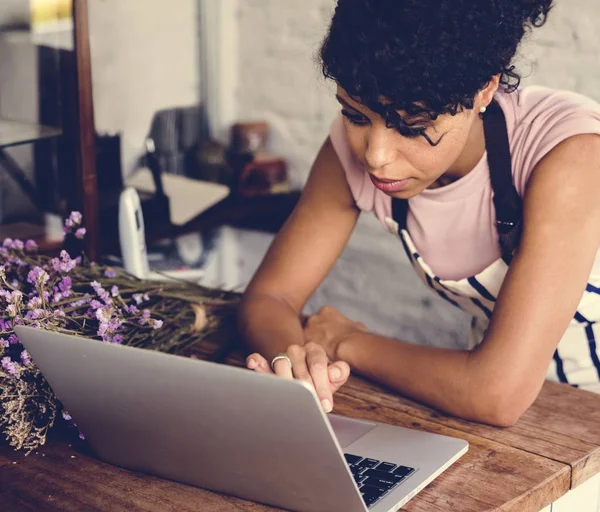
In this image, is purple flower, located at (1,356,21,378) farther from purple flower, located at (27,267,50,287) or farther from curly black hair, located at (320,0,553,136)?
curly black hair, located at (320,0,553,136)

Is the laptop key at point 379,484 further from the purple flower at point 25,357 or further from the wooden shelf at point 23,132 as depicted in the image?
the wooden shelf at point 23,132

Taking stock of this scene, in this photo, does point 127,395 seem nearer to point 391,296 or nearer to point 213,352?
point 213,352

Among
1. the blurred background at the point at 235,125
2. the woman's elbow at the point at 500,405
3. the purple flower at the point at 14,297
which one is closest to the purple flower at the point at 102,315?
the purple flower at the point at 14,297

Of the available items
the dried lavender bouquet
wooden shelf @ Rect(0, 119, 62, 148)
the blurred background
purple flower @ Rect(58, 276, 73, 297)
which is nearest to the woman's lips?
the dried lavender bouquet

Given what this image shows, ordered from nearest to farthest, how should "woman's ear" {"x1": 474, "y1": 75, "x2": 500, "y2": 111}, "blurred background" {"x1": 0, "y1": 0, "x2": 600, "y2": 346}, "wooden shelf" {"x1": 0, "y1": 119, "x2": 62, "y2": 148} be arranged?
"woman's ear" {"x1": 474, "y1": 75, "x2": 500, "y2": 111} < "wooden shelf" {"x1": 0, "y1": 119, "x2": 62, "y2": 148} < "blurred background" {"x1": 0, "y1": 0, "x2": 600, "y2": 346}

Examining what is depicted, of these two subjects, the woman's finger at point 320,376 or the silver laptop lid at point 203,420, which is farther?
the woman's finger at point 320,376

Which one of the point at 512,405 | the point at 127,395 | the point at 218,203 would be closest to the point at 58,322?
the point at 127,395

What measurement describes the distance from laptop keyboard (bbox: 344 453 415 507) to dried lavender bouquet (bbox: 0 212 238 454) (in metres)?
0.35

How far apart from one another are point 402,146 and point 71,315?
0.53 metres

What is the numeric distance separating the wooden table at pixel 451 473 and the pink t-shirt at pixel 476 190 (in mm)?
308

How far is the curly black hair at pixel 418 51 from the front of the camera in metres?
1.21

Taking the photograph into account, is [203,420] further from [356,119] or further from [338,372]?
[356,119]

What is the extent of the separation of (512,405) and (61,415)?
2.04 feet

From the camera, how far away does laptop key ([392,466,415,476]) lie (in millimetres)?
1101
